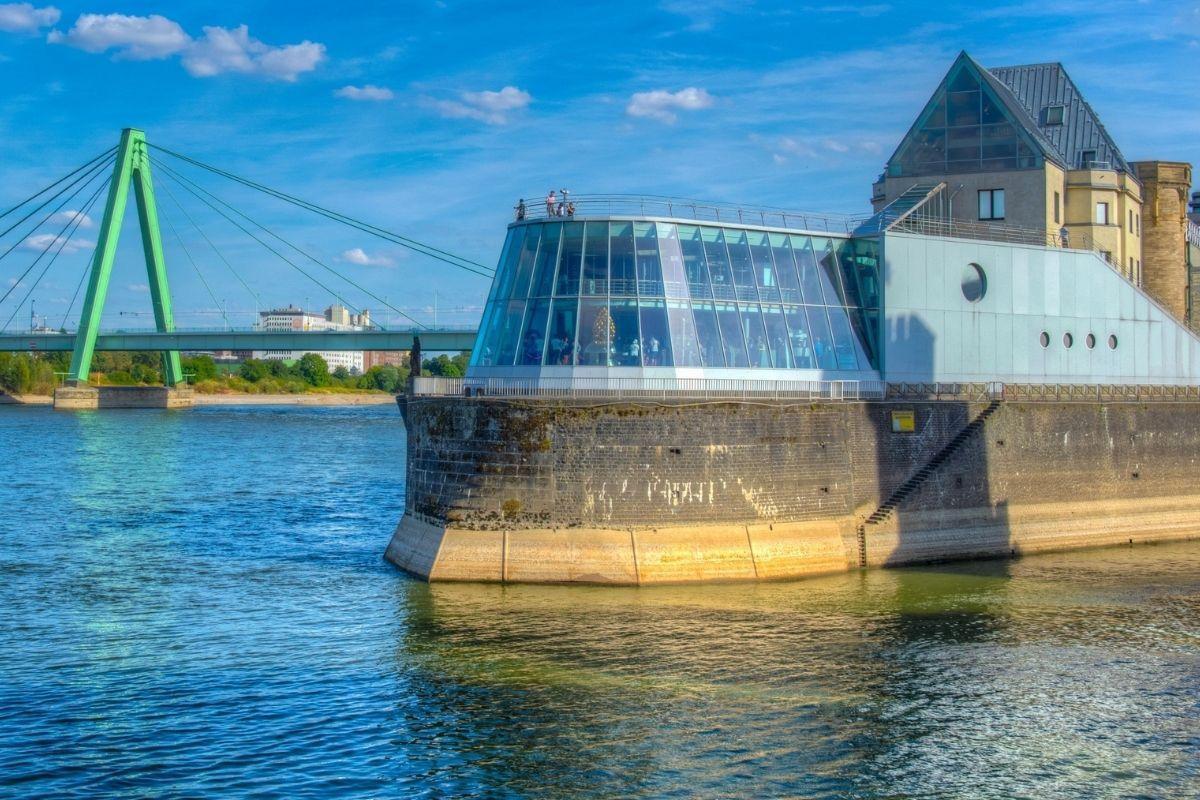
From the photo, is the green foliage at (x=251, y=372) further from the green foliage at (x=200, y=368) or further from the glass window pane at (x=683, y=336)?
the glass window pane at (x=683, y=336)

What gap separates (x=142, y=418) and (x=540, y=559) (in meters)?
85.3

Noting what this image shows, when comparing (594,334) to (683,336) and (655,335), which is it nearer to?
(655,335)

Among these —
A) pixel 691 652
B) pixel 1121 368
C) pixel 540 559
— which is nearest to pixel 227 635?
pixel 540 559

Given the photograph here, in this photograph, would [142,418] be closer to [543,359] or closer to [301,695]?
[543,359]

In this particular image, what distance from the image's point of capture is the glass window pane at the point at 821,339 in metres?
34.8

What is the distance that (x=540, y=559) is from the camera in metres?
28.0

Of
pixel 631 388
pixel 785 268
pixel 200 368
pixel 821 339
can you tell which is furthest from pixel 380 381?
pixel 631 388

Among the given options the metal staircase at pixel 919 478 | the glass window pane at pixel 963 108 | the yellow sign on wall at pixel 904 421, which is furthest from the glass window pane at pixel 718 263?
the glass window pane at pixel 963 108

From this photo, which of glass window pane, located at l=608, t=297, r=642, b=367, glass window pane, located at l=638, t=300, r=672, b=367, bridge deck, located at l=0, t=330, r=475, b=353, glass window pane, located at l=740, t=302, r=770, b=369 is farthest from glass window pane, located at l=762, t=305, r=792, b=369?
bridge deck, located at l=0, t=330, r=475, b=353

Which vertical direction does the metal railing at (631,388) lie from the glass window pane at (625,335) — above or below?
below

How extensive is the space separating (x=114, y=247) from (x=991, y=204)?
7994 cm

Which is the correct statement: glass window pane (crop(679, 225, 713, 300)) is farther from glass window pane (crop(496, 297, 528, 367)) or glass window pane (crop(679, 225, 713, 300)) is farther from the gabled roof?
the gabled roof

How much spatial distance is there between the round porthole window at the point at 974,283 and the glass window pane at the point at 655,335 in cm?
1122

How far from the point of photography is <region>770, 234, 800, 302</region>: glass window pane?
114 feet
